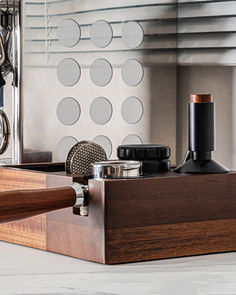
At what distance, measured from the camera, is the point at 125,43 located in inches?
60.3

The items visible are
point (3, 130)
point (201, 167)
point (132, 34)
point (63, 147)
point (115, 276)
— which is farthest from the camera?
point (132, 34)

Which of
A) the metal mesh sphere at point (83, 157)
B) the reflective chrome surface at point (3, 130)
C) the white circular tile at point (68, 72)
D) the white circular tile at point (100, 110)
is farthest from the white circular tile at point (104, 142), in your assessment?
the metal mesh sphere at point (83, 157)

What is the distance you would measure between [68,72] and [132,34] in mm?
203

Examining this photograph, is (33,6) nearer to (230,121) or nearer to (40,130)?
(40,130)

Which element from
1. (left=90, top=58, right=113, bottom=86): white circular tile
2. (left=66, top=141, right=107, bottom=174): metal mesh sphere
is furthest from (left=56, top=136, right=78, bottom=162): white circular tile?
(left=66, top=141, right=107, bottom=174): metal mesh sphere

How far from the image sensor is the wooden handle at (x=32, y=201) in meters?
0.84

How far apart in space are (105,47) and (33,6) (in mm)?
214

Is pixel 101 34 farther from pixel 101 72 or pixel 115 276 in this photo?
pixel 115 276

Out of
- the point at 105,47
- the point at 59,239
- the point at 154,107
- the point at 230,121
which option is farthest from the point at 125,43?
the point at 59,239

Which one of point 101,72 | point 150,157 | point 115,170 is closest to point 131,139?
point 101,72

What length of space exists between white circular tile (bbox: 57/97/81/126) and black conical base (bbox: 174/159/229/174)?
0.51 meters

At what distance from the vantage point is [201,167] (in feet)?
3.16

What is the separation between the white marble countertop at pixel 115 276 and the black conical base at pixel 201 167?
0.40 ft

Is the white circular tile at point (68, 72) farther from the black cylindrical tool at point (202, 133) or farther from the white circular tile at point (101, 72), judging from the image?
the black cylindrical tool at point (202, 133)
